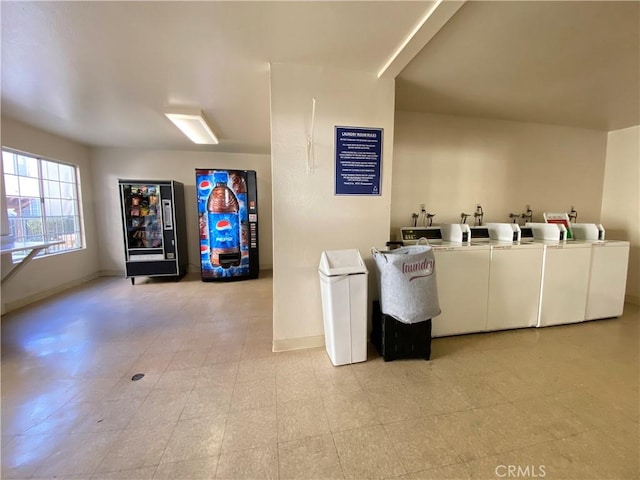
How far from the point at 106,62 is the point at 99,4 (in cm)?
74

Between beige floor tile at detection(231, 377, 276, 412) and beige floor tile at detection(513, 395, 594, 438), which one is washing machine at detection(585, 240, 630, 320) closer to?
beige floor tile at detection(513, 395, 594, 438)

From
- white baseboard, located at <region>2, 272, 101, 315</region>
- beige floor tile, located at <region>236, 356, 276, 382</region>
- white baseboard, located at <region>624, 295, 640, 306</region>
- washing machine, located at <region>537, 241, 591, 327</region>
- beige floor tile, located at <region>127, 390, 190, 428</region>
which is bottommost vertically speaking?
beige floor tile, located at <region>127, 390, 190, 428</region>

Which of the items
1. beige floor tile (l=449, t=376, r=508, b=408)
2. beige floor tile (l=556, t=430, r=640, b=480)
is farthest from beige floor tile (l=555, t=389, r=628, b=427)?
beige floor tile (l=449, t=376, r=508, b=408)

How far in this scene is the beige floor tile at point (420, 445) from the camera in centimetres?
129

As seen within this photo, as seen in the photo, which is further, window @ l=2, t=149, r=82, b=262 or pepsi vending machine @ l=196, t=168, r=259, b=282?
pepsi vending machine @ l=196, t=168, r=259, b=282

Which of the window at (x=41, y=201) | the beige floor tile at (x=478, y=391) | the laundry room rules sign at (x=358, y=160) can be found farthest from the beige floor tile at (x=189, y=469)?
the window at (x=41, y=201)

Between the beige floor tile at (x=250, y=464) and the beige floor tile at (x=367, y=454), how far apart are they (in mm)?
353

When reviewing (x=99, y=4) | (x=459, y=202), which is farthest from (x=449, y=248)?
(x=99, y=4)

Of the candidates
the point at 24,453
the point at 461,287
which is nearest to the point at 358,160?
the point at 461,287

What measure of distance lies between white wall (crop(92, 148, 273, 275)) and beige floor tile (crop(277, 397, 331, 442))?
4.24 metres

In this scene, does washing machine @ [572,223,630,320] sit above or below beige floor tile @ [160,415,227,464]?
above

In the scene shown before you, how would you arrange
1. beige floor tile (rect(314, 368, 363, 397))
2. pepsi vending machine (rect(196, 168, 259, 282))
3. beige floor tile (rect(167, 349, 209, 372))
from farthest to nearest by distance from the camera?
pepsi vending machine (rect(196, 168, 259, 282)) < beige floor tile (rect(167, 349, 209, 372)) < beige floor tile (rect(314, 368, 363, 397))

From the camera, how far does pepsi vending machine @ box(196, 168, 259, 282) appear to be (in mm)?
4492

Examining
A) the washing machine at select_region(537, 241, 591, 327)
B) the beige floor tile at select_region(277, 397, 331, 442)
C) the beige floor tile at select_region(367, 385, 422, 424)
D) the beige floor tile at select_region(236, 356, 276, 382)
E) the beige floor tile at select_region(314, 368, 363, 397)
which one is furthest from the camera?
the washing machine at select_region(537, 241, 591, 327)
